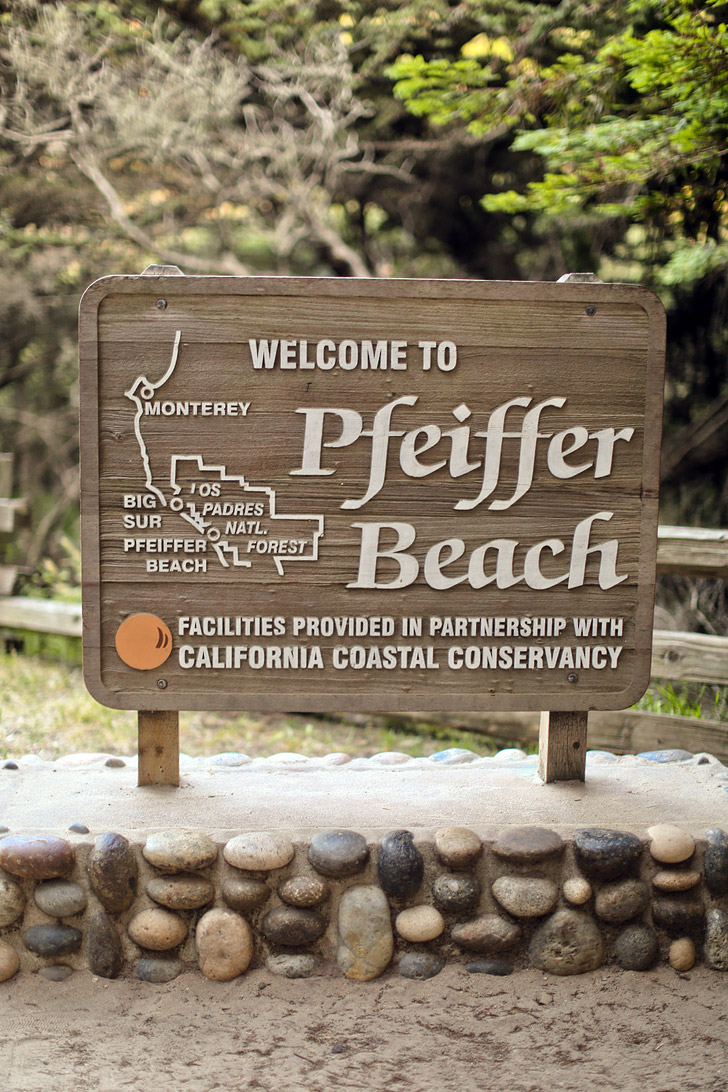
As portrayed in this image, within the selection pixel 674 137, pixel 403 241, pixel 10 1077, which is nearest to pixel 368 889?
pixel 10 1077

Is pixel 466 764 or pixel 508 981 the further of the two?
pixel 466 764

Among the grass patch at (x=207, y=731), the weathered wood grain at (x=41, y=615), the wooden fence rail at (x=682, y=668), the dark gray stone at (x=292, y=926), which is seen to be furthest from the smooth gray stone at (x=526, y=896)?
the weathered wood grain at (x=41, y=615)

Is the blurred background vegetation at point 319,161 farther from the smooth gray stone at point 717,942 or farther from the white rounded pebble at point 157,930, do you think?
the white rounded pebble at point 157,930

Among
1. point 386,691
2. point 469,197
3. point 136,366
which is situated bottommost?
point 386,691

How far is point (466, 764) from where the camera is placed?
2994 mm

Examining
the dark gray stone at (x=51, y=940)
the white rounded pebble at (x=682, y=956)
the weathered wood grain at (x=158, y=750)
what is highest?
the weathered wood grain at (x=158, y=750)

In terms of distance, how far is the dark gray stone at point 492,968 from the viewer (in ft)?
7.63

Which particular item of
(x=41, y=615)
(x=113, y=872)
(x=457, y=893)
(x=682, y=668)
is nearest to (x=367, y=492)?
(x=457, y=893)

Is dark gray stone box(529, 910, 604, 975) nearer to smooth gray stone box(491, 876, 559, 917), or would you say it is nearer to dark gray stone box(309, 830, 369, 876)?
smooth gray stone box(491, 876, 559, 917)

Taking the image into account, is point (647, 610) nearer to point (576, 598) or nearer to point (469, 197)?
point (576, 598)

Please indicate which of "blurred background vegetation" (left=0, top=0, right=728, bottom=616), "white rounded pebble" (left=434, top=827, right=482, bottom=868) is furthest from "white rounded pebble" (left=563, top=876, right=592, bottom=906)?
"blurred background vegetation" (left=0, top=0, right=728, bottom=616)

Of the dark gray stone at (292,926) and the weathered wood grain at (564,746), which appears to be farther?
the weathered wood grain at (564,746)

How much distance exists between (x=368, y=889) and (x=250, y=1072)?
0.54 meters

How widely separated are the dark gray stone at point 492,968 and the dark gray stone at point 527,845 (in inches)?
11.3
